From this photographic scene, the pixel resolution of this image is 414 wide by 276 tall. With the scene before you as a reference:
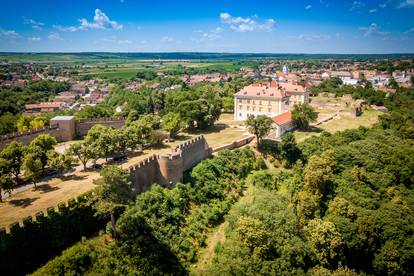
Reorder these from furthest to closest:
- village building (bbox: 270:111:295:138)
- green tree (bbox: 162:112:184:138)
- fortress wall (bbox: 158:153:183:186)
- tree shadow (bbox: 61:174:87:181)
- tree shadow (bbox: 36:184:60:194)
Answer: village building (bbox: 270:111:295:138)
green tree (bbox: 162:112:184:138)
fortress wall (bbox: 158:153:183:186)
tree shadow (bbox: 61:174:87:181)
tree shadow (bbox: 36:184:60:194)

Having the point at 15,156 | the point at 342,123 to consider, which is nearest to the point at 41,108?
the point at 15,156

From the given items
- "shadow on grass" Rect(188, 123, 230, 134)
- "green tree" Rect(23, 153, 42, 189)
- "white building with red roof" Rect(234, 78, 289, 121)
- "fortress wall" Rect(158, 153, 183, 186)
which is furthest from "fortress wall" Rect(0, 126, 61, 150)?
"white building with red roof" Rect(234, 78, 289, 121)

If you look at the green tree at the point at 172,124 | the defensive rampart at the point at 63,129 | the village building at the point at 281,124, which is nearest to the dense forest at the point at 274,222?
the village building at the point at 281,124

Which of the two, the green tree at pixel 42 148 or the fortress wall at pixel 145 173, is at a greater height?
the green tree at pixel 42 148

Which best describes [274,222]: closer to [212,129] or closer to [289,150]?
[289,150]

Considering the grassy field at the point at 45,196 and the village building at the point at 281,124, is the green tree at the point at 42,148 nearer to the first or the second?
the grassy field at the point at 45,196

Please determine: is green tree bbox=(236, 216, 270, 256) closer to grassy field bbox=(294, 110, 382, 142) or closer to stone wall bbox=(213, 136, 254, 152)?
stone wall bbox=(213, 136, 254, 152)
